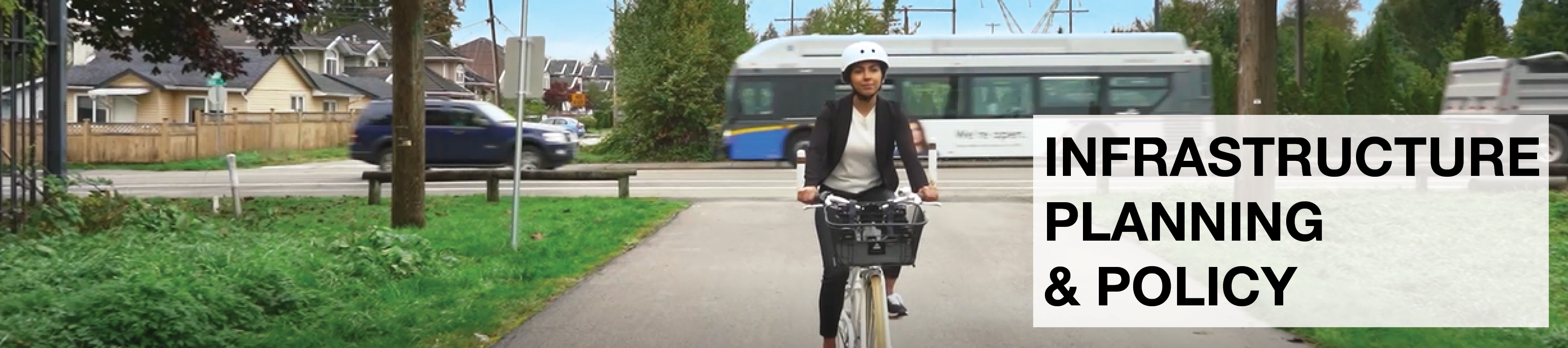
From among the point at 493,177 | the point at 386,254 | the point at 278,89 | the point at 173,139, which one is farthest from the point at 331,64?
the point at 386,254

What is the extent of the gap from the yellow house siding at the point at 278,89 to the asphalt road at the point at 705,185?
2936 centimetres

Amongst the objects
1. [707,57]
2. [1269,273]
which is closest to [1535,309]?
[1269,273]

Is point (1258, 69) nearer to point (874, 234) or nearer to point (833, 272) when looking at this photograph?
point (833, 272)

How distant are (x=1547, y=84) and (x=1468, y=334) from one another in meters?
18.5

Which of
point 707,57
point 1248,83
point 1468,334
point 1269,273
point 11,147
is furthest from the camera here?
point 707,57

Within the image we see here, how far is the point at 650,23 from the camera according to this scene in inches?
1476

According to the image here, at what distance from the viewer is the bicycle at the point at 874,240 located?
592 centimetres

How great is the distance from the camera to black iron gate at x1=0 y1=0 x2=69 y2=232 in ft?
42.7

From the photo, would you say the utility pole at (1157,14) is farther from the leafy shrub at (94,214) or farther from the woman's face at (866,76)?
the woman's face at (866,76)

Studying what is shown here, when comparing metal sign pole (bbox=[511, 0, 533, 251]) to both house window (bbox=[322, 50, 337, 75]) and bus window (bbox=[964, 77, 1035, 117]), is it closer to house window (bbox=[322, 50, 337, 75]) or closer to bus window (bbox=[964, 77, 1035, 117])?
bus window (bbox=[964, 77, 1035, 117])

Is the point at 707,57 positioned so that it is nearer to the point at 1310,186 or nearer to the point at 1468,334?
the point at 1310,186

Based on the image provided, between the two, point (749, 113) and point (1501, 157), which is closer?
point (1501, 157)

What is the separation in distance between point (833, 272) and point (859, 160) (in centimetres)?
49

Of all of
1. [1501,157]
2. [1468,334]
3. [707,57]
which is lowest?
[1468,334]
